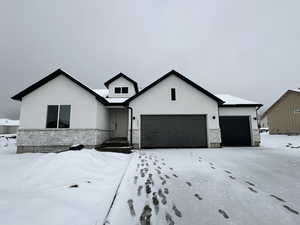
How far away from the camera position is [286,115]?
774 inches

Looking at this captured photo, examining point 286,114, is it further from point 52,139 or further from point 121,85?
point 52,139

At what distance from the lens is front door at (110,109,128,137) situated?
13119 millimetres

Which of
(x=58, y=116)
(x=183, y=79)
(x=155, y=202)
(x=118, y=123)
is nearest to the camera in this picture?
(x=155, y=202)

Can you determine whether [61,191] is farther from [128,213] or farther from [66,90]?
[66,90]

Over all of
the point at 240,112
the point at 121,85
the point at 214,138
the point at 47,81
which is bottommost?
the point at 214,138

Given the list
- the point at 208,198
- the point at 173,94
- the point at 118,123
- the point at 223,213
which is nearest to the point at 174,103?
the point at 173,94

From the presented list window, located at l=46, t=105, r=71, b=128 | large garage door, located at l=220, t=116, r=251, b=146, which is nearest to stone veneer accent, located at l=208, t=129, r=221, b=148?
large garage door, located at l=220, t=116, r=251, b=146

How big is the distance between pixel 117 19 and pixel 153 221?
33930mm

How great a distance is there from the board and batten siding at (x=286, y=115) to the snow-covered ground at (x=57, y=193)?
981 inches

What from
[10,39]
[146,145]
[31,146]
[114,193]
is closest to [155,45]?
[10,39]

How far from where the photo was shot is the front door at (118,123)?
1312 centimetres

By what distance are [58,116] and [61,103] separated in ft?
3.13

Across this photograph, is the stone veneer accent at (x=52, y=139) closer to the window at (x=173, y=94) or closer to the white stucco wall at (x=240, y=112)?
the window at (x=173, y=94)

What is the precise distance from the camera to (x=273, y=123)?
22.0 metres
